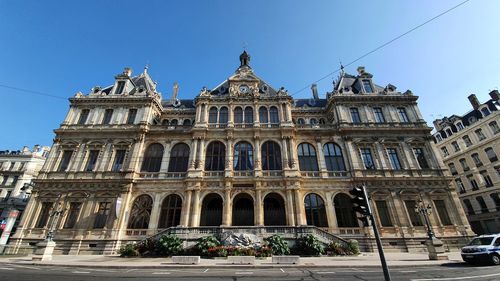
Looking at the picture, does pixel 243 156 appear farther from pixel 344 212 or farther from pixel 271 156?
pixel 344 212

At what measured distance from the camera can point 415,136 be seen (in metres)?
26.0

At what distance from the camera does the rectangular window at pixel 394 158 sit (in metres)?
24.7

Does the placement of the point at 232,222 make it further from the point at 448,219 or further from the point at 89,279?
the point at 448,219

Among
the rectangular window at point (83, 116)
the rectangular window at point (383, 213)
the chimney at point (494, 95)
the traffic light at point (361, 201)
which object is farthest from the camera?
the chimney at point (494, 95)

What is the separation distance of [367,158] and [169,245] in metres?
22.0

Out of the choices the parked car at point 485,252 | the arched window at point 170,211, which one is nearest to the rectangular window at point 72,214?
the arched window at point 170,211

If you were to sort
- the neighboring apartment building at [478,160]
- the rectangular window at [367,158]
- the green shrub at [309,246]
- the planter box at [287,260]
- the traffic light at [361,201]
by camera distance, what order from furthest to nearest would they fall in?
the neighboring apartment building at [478,160] < the rectangular window at [367,158] < the green shrub at [309,246] < the planter box at [287,260] < the traffic light at [361,201]

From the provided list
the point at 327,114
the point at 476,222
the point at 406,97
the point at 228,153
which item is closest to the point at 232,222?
the point at 228,153

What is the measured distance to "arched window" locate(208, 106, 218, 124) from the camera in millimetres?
27953

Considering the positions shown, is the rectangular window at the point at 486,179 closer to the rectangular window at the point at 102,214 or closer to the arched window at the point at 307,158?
the arched window at the point at 307,158

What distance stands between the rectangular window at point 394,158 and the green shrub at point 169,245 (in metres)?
23.3

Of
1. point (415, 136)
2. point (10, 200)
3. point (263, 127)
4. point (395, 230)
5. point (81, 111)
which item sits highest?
point (81, 111)

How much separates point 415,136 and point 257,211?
66.8ft

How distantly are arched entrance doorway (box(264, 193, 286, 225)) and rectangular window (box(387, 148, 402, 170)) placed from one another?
13224mm
